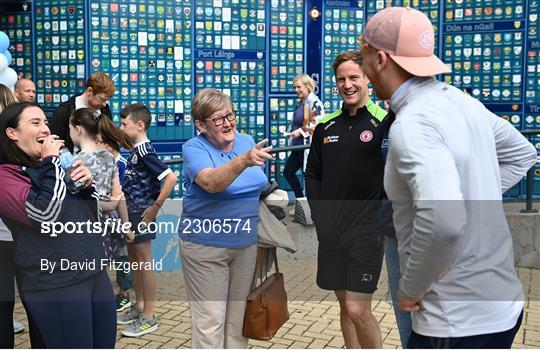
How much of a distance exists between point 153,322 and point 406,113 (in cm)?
362

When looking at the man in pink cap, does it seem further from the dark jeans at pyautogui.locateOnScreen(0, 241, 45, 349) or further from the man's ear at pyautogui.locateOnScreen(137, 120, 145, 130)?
the man's ear at pyautogui.locateOnScreen(137, 120, 145, 130)

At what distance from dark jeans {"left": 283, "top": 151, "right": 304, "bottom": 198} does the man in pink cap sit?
5.95 meters

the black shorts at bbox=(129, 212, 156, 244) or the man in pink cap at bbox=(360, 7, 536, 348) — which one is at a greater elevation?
the man in pink cap at bbox=(360, 7, 536, 348)

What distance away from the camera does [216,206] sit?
3836mm

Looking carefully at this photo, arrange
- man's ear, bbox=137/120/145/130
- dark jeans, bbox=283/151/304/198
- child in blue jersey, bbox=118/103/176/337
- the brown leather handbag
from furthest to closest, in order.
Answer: dark jeans, bbox=283/151/304/198
man's ear, bbox=137/120/145/130
child in blue jersey, bbox=118/103/176/337
the brown leather handbag

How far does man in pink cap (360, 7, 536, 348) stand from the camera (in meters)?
2.18

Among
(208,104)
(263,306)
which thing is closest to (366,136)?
(208,104)

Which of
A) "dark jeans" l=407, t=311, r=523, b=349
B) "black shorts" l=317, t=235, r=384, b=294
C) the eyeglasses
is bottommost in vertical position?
"black shorts" l=317, t=235, r=384, b=294

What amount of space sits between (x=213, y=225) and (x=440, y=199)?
1.90 meters

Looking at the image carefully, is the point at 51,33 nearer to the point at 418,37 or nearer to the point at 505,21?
the point at 505,21

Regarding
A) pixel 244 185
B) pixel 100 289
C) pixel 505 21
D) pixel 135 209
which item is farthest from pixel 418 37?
pixel 505 21

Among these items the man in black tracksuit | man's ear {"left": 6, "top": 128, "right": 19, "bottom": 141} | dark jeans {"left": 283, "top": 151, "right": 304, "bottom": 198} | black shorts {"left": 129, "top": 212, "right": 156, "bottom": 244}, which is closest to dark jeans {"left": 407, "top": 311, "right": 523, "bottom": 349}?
the man in black tracksuit

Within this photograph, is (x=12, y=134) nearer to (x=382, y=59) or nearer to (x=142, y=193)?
(x=142, y=193)
